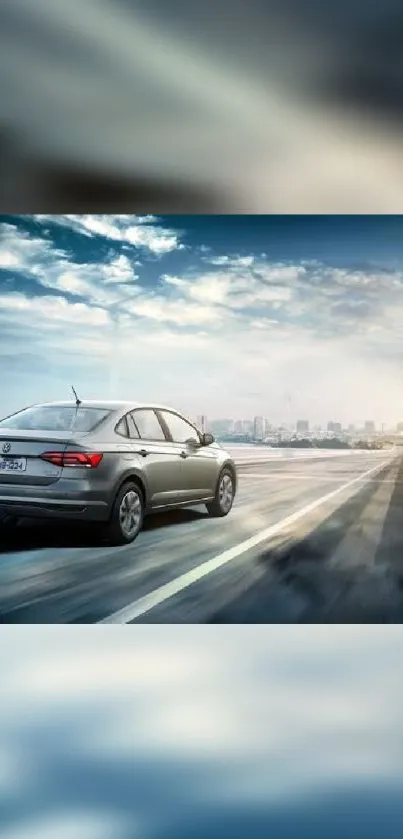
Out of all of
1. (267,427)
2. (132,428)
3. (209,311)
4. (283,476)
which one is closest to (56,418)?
(132,428)

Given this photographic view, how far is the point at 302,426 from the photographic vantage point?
9461mm

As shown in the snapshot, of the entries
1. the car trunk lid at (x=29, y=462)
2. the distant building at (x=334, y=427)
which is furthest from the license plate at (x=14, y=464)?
the distant building at (x=334, y=427)

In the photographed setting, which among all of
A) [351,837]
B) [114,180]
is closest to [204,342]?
[114,180]

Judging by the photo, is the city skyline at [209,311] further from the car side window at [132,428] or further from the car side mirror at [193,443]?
the car side window at [132,428]

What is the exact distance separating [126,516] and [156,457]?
67cm

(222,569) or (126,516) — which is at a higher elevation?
(126,516)

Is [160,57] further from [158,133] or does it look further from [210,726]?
[210,726]

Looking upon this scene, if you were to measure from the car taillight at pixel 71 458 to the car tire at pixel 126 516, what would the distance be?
1.29 feet

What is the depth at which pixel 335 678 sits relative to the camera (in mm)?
5930

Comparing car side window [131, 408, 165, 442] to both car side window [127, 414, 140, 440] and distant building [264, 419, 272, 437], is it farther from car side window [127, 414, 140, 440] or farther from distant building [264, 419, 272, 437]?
distant building [264, 419, 272, 437]

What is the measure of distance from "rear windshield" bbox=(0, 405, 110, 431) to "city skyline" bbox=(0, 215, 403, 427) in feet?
1.37

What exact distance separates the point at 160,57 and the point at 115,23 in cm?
42

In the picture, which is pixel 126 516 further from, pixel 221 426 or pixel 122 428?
pixel 221 426

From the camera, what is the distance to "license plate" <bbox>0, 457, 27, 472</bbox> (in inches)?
313
